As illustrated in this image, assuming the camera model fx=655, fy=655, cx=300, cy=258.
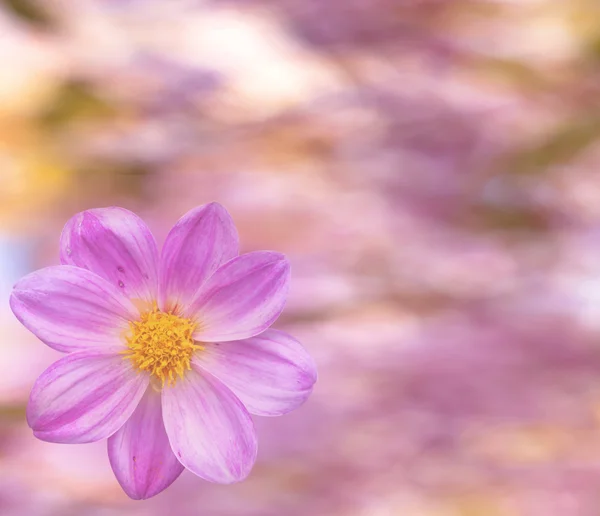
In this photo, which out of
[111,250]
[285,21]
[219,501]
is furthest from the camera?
[285,21]

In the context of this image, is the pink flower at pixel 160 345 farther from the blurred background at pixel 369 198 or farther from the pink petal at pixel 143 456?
the blurred background at pixel 369 198

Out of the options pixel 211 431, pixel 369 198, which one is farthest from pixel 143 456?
pixel 369 198

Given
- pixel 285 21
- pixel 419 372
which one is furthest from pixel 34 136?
pixel 419 372

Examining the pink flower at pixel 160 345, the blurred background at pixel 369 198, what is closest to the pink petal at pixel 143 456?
the pink flower at pixel 160 345

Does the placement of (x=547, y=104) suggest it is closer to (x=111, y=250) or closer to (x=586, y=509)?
(x=586, y=509)

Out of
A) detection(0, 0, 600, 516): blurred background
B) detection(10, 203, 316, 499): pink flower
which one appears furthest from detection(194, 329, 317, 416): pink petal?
detection(0, 0, 600, 516): blurred background

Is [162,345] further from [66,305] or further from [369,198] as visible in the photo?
[369,198]
